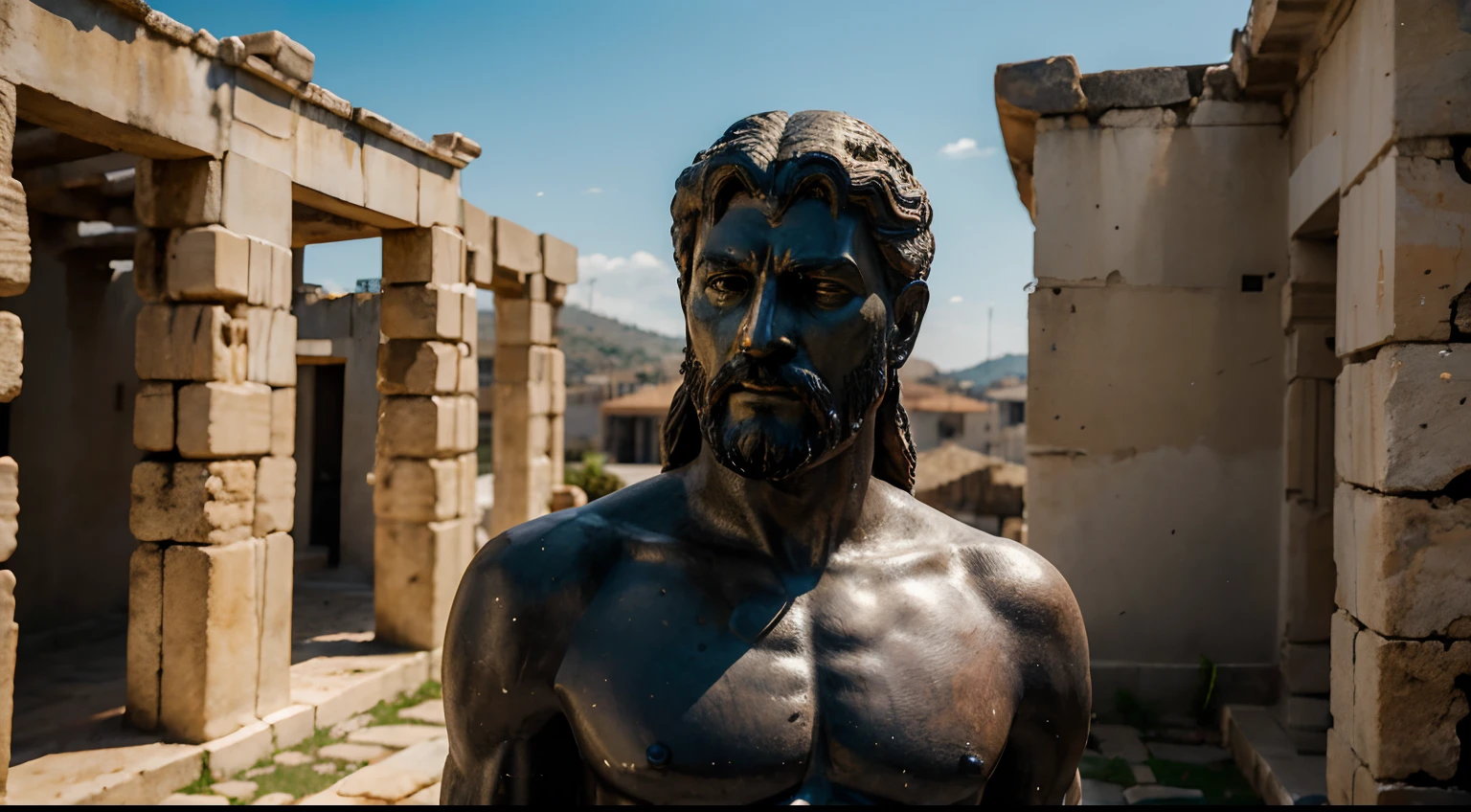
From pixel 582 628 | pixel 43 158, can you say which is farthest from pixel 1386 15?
pixel 43 158

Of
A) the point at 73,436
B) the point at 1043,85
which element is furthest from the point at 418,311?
the point at 1043,85

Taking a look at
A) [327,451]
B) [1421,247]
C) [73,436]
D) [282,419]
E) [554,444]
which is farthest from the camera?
[327,451]

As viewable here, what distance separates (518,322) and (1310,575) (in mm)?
9446

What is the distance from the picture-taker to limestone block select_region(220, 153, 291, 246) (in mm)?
6289

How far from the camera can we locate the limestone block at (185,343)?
6.16 meters

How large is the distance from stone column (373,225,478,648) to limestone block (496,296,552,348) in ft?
12.7

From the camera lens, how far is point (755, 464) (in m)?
1.75

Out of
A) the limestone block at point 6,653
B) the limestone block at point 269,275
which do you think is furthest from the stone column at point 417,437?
the limestone block at point 6,653

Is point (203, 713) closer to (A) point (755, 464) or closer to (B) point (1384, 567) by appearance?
(A) point (755, 464)

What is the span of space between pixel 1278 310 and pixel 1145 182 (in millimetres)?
1215

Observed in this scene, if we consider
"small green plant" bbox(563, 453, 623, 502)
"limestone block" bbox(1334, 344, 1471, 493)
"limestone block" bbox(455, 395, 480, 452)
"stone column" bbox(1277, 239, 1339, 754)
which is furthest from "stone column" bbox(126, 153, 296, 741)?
"small green plant" bbox(563, 453, 623, 502)

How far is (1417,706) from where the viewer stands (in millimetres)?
4121

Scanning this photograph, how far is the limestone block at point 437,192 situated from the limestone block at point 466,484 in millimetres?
2141

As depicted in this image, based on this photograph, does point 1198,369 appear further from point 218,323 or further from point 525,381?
point 525,381
